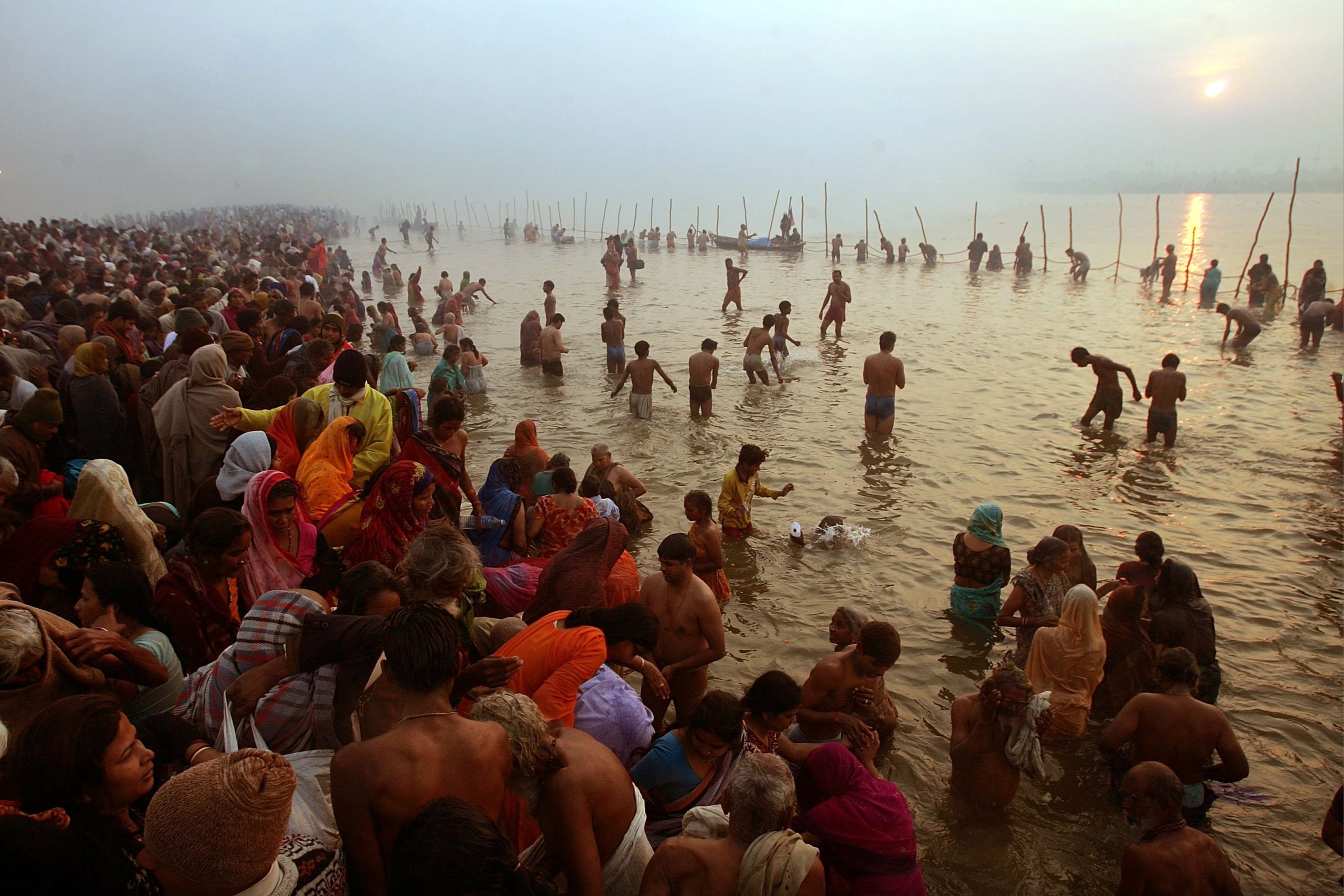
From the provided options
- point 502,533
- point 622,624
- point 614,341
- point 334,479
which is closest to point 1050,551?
point 622,624

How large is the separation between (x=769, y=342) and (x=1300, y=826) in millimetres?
9573

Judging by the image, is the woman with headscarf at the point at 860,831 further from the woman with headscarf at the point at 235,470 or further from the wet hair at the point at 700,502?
the woman with headscarf at the point at 235,470

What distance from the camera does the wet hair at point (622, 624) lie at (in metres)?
3.17

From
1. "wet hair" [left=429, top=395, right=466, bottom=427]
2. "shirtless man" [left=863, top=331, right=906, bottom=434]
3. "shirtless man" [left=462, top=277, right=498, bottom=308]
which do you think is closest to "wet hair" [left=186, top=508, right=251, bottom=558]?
"wet hair" [left=429, top=395, right=466, bottom=427]

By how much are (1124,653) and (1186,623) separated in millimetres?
360

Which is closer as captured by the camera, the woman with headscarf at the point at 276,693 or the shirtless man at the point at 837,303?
the woman with headscarf at the point at 276,693

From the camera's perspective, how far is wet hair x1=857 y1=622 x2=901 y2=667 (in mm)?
3541

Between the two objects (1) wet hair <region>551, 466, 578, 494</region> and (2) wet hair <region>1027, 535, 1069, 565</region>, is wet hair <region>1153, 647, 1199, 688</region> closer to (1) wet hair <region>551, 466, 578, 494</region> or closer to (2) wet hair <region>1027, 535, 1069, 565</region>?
(2) wet hair <region>1027, 535, 1069, 565</region>

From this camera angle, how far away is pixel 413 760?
2.08 meters

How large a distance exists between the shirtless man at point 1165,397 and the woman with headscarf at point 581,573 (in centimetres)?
804

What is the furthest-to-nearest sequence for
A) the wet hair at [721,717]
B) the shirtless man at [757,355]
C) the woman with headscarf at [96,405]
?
the shirtless man at [757,355]
the woman with headscarf at [96,405]
the wet hair at [721,717]

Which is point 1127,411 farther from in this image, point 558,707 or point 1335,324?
point 558,707

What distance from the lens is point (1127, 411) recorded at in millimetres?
11188

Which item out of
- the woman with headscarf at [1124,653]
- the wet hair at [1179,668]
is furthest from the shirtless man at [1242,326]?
the wet hair at [1179,668]
